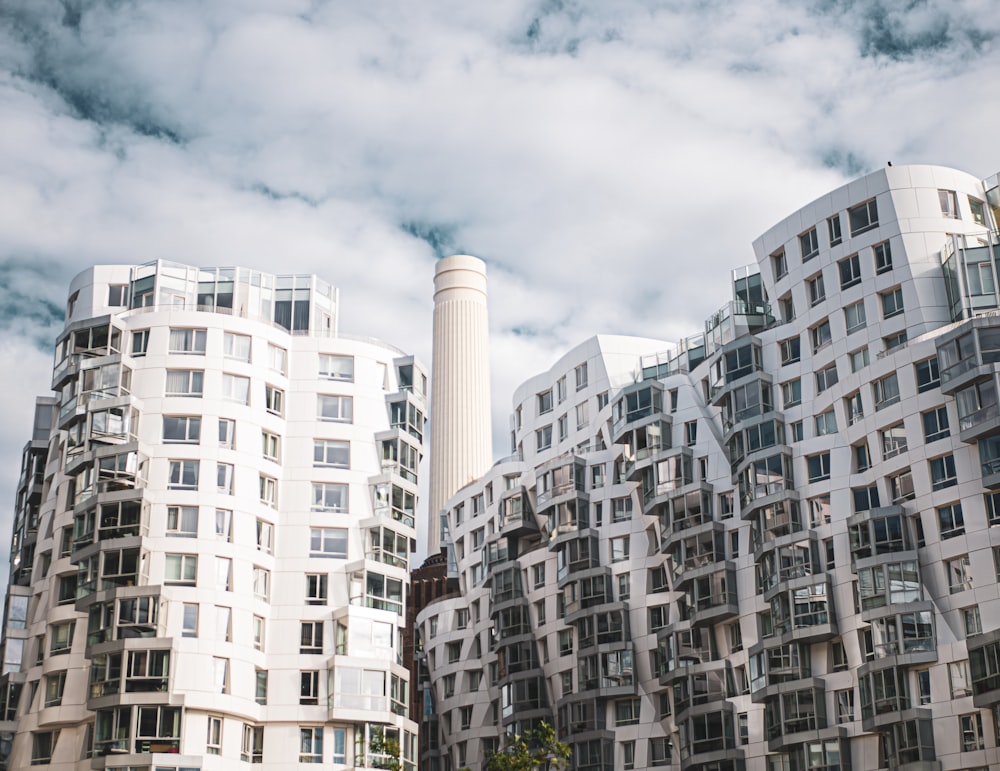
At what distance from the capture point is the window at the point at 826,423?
96.5m

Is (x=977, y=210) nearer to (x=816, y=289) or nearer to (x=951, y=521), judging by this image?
(x=816, y=289)

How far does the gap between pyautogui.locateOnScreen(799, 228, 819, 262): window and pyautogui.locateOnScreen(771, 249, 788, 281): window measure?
2.07m

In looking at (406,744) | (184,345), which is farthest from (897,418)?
(184,345)

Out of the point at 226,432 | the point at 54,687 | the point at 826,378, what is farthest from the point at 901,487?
the point at 54,687

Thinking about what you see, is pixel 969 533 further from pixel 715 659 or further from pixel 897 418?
pixel 715 659

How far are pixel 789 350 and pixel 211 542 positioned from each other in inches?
1689

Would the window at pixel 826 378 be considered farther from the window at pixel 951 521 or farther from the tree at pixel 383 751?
the tree at pixel 383 751

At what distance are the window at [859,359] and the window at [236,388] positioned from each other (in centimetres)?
4144

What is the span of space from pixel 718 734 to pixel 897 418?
84.9 ft

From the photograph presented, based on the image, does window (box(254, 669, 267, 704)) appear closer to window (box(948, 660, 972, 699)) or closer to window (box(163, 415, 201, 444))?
window (box(163, 415, 201, 444))

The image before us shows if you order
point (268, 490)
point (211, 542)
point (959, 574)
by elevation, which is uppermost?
point (268, 490)

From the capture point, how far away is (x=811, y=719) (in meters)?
90.4

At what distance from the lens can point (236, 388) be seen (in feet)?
322

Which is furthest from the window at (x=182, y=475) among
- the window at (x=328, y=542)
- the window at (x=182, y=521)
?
the window at (x=328, y=542)
